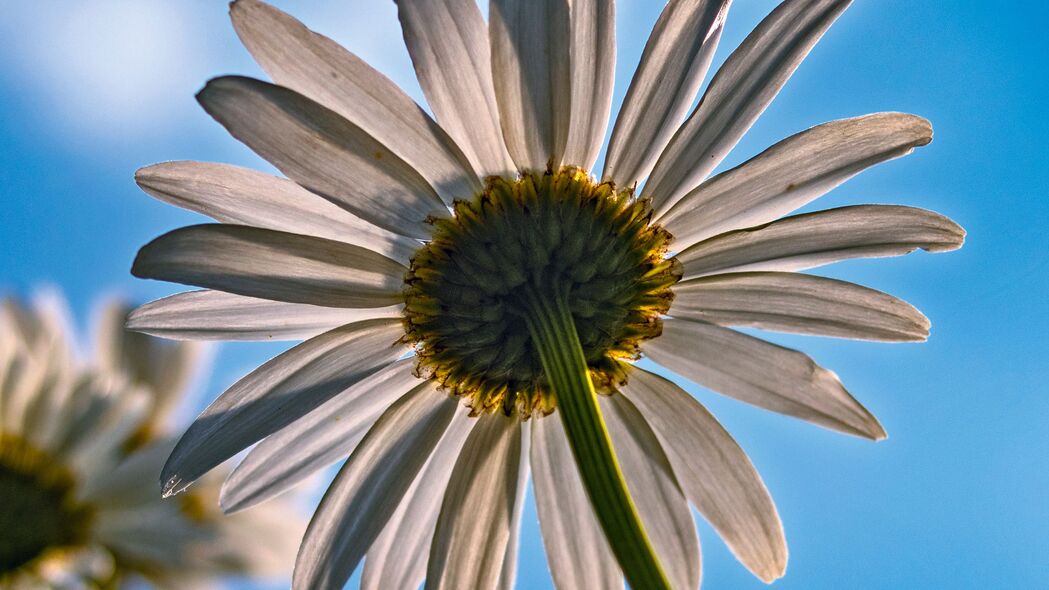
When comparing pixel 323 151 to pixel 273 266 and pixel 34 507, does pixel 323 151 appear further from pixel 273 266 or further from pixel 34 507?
pixel 34 507

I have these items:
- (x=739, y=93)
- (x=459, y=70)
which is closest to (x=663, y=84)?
(x=739, y=93)

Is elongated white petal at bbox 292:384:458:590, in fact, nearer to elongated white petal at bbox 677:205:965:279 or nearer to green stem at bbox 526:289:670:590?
green stem at bbox 526:289:670:590

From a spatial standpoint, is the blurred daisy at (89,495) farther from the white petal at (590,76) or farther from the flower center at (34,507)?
the white petal at (590,76)

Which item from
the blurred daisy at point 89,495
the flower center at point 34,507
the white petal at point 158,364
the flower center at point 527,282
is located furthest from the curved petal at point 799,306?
the flower center at point 34,507

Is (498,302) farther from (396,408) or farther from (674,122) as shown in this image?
(674,122)

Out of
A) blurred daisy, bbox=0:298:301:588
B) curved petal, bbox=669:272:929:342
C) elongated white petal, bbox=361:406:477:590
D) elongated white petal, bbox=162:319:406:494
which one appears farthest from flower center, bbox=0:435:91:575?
curved petal, bbox=669:272:929:342

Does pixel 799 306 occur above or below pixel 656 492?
above
